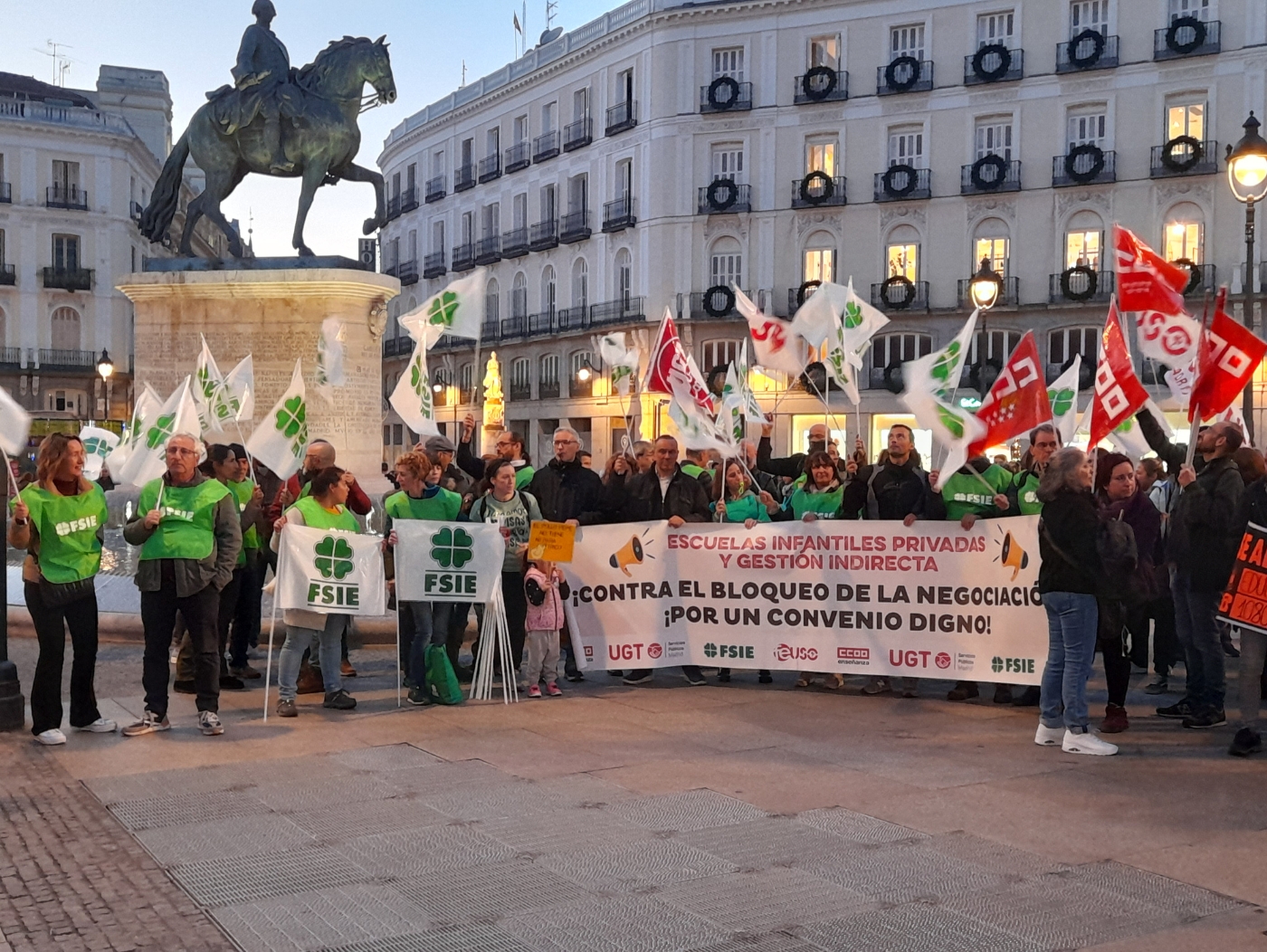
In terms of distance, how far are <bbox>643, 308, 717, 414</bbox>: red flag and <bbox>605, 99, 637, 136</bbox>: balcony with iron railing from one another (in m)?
38.5

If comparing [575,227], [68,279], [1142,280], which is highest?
[575,227]

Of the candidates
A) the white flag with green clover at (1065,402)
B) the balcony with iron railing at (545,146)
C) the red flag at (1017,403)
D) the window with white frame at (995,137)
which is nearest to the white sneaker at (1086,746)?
the red flag at (1017,403)

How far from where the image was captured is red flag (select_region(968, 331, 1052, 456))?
9.85 m

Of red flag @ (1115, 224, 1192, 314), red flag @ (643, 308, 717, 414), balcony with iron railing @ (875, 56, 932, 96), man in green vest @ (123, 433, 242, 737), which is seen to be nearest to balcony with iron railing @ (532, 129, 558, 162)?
balcony with iron railing @ (875, 56, 932, 96)

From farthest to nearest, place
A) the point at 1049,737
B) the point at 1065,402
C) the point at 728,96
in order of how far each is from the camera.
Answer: the point at 728,96 < the point at 1065,402 < the point at 1049,737

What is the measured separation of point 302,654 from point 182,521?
4.38 feet

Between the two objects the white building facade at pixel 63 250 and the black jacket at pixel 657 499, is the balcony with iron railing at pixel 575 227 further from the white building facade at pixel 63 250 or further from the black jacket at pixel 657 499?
the black jacket at pixel 657 499

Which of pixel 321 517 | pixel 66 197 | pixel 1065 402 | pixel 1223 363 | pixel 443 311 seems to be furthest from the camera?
pixel 66 197

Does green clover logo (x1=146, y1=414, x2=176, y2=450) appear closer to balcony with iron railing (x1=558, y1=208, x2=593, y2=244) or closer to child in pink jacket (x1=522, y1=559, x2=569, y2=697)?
child in pink jacket (x1=522, y1=559, x2=569, y2=697)

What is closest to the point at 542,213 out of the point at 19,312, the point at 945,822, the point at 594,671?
the point at 19,312

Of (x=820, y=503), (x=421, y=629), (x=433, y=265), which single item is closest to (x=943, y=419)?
(x=820, y=503)

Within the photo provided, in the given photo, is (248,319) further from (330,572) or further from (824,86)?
(824,86)

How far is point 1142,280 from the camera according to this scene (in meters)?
9.48

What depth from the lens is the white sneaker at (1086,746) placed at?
781 centimetres
